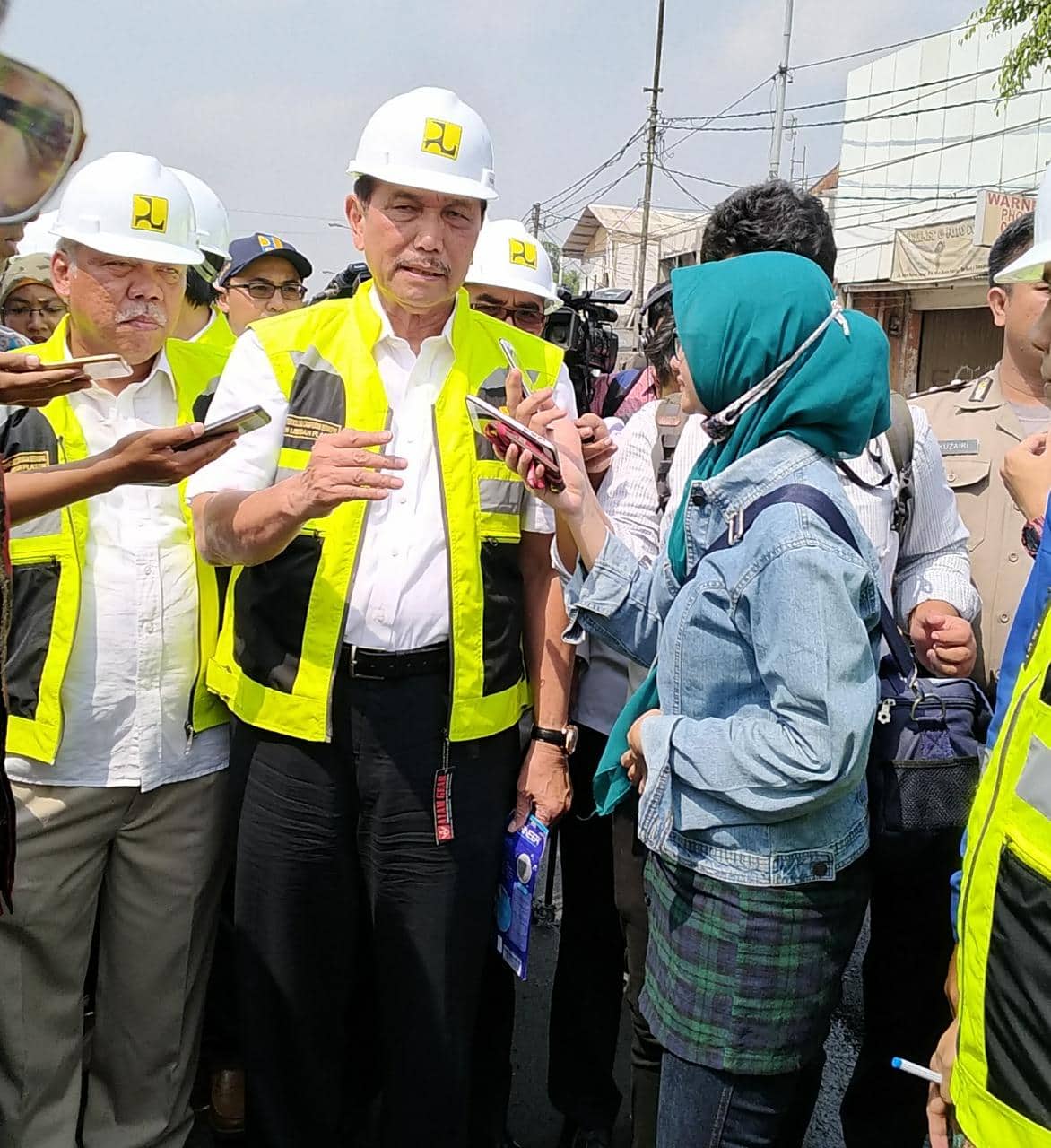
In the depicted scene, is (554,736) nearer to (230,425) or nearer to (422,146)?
(230,425)

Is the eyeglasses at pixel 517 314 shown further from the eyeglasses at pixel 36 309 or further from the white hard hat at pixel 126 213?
the eyeglasses at pixel 36 309

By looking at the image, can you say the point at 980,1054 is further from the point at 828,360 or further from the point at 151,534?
the point at 151,534

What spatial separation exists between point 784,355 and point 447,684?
0.97m

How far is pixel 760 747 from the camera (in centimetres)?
161

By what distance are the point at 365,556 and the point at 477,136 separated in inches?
37.3

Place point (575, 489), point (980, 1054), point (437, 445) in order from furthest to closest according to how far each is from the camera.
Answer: point (437, 445), point (575, 489), point (980, 1054)

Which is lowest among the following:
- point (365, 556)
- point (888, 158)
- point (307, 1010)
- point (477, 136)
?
point (307, 1010)

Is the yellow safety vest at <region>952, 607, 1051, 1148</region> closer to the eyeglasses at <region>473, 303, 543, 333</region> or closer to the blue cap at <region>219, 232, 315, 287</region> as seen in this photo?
the eyeglasses at <region>473, 303, 543, 333</region>

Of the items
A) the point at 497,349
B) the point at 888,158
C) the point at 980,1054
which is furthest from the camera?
the point at 888,158

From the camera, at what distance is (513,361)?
7.54 feet

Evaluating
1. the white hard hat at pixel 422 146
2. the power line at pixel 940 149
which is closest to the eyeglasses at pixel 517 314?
the white hard hat at pixel 422 146

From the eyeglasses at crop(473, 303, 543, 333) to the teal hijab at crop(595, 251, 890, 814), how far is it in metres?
1.58

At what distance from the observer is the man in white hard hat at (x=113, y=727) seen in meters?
2.15

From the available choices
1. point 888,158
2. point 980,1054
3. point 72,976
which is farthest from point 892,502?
point 888,158
